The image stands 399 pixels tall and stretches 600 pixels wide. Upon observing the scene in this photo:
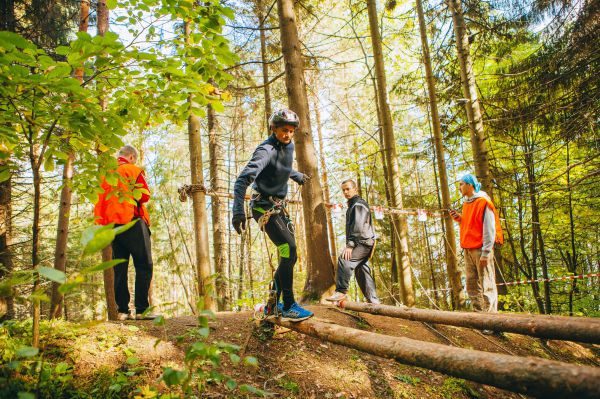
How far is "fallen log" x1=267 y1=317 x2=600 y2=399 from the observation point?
1.42m

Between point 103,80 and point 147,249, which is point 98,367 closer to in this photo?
point 147,249

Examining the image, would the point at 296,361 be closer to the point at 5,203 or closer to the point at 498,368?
the point at 498,368

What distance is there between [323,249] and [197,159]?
350 centimetres

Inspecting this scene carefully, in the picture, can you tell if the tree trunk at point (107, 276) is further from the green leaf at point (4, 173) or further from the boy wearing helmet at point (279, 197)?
the green leaf at point (4, 173)

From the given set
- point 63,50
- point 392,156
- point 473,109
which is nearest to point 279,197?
point 63,50

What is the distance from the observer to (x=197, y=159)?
273 inches

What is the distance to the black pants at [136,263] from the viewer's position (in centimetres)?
410

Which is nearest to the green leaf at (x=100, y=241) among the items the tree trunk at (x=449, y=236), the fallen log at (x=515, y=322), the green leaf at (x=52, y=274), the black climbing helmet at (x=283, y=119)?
the green leaf at (x=52, y=274)

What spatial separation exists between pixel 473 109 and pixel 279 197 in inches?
253

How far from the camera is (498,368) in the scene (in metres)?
1.70

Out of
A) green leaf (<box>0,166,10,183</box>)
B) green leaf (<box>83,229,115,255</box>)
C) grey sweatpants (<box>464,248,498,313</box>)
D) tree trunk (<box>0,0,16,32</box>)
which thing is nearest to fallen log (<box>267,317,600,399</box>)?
green leaf (<box>83,229,115,255</box>)

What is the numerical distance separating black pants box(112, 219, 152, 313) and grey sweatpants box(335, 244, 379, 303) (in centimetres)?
272

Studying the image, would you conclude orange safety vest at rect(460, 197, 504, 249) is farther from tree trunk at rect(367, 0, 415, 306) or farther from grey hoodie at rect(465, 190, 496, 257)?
tree trunk at rect(367, 0, 415, 306)

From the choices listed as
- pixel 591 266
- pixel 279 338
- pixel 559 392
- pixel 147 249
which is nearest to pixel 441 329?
pixel 279 338
